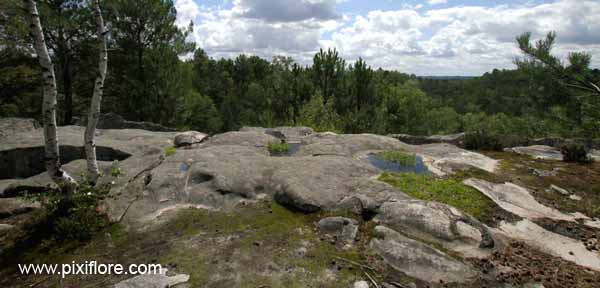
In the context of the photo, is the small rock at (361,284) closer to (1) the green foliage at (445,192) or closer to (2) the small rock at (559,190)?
(1) the green foliage at (445,192)

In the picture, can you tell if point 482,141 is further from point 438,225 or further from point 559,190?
point 438,225

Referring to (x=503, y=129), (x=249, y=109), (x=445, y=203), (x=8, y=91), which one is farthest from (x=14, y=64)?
(x=503, y=129)

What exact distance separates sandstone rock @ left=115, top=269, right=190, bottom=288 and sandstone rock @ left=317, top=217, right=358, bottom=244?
6.70 feet

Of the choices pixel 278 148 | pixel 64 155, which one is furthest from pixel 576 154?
pixel 64 155

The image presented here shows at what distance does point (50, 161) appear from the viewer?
4.54 meters

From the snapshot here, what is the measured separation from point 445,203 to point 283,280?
10.7 feet

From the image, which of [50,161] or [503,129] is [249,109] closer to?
[503,129]

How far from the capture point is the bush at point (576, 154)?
829cm

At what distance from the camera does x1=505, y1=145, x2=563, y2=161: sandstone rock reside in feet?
29.1

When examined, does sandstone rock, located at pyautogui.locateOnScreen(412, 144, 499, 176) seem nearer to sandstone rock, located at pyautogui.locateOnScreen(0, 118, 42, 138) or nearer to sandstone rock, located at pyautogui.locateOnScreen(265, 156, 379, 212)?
sandstone rock, located at pyautogui.locateOnScreen(265, 156, 379, 212)

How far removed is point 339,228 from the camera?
4.57 m

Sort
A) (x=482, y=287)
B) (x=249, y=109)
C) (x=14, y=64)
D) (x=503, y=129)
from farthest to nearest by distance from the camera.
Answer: (x=249, y=109) < (x=503, y=129) < (x=14, y=64) < (x=482, y=287)

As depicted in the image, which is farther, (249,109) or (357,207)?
(249,109)

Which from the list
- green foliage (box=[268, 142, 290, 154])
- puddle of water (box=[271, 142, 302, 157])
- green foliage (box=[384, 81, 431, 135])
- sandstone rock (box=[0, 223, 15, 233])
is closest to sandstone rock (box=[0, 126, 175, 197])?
sandstone rock (box=[0, 223, 15, 233])
